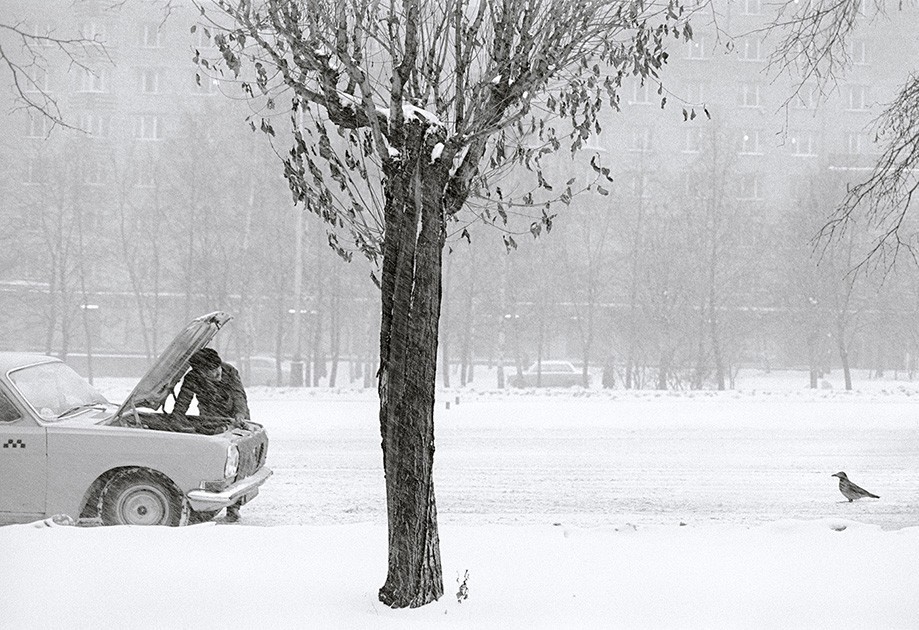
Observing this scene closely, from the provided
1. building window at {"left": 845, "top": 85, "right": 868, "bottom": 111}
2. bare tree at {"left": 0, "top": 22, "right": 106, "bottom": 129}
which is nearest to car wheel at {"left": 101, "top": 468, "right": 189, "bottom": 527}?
bare tree at {"left": 0, "top": 22, "right": 106, "bottom": 129}

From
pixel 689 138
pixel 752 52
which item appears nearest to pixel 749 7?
pixel 752 52

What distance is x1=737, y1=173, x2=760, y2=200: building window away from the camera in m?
41.3

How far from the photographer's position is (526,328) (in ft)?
124

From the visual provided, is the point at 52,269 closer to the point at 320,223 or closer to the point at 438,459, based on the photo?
the point at 320,223

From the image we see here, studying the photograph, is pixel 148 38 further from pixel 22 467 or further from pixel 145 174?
pixel 22 467

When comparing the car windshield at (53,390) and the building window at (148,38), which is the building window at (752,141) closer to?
the building window at (148,38)

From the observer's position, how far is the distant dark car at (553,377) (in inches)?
1508

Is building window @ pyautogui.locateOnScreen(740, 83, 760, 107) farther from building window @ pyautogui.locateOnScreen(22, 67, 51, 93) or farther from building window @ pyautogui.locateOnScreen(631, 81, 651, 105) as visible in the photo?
building window @ pyautogui.locateOnScreen(22, 67, 51, 93)

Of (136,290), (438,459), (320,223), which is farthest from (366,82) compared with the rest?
(136,290)

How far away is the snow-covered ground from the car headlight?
541 millimetres

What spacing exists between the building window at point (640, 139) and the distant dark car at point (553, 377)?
31.2 feet

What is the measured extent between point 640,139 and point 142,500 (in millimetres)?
35488

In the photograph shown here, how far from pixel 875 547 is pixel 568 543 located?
2235mm

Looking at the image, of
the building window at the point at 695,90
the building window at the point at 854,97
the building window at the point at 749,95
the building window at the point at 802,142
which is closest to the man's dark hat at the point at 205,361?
the building window at the point at 695,90
